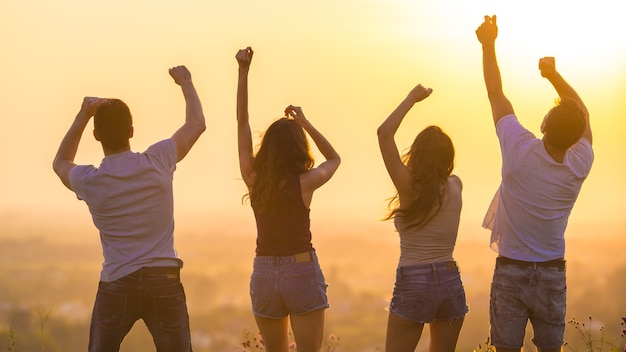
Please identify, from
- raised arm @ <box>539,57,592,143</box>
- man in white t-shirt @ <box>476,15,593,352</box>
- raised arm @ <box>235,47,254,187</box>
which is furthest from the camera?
raised arm @ <box>539,57,592,143</box>

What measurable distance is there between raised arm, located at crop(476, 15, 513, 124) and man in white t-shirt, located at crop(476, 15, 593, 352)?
35mm

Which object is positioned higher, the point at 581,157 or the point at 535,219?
the point at 581,157

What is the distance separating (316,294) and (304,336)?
1.07 feet

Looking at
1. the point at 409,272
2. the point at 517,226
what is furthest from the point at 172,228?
the point at 517,226

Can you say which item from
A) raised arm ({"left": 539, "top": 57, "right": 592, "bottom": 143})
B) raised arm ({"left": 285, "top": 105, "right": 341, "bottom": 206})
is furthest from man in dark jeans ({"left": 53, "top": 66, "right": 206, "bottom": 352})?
raised arm ({"left": 539, "top": 57, "right": 592, "bottom": 143})

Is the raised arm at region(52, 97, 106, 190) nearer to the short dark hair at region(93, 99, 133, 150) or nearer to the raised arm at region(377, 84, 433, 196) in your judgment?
the short dark hair at region(93, 99, 133, 150)

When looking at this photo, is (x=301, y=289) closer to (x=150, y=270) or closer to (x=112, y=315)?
(x=150, y=270)

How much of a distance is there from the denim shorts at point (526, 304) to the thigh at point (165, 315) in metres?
2.27

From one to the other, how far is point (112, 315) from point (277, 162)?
160 cm

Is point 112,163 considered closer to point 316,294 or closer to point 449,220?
point 316,294

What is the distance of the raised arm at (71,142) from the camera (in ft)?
23.5

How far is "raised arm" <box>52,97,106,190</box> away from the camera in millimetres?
7164

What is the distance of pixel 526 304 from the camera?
24.2ft

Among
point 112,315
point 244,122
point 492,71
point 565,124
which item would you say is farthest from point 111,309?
point 565,124
